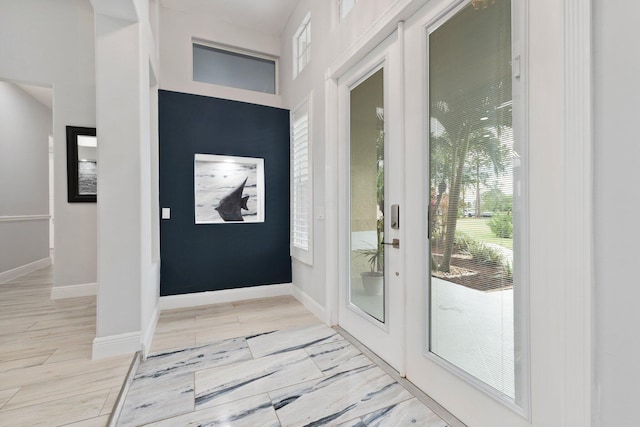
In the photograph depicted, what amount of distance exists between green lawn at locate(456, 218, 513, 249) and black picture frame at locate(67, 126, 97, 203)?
408 cm

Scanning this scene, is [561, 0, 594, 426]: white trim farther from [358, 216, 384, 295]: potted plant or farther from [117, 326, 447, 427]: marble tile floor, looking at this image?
[358, 216, 384, 295]: potted plant

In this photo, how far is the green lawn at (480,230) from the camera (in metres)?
1.33

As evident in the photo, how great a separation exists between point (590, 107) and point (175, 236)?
344 centimetres

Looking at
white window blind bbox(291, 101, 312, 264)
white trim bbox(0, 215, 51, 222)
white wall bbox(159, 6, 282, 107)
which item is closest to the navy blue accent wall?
white window blind bbox(291, 101, 312, 264)

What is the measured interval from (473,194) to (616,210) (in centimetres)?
56

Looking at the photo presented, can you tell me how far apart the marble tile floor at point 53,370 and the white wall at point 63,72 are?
0.73 meters

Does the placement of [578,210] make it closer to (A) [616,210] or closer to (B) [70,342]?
(A) [616,210]

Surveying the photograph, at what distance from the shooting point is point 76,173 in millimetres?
3549

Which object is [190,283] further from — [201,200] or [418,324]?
[418,324]

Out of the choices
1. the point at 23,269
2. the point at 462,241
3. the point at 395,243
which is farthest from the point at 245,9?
the point at 23,269

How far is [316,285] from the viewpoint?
3062 millimetres

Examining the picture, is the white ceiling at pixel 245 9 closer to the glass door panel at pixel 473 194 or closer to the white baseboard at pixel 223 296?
the glass door panel at pixel 473 194

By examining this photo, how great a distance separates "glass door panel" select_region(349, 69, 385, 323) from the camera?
215cm

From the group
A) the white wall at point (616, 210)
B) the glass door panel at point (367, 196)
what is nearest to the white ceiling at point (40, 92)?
the glass door panel at point (367, 196)
